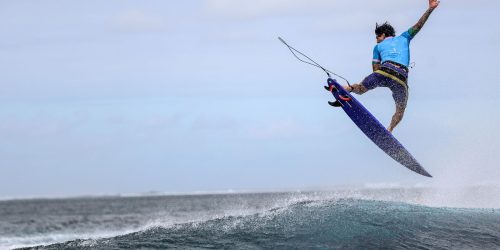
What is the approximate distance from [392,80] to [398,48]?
2.30 ft

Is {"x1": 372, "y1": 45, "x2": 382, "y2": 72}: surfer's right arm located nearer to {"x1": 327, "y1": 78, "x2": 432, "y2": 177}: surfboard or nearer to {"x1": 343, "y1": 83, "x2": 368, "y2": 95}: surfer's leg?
{"x1": 343, "y1": 83, "x2": 368, "y2": 95}: surfer's leg

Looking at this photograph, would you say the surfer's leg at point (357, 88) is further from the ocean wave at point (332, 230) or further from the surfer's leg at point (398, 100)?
the ocean wave at point (332, 230)

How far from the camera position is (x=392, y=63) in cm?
1455

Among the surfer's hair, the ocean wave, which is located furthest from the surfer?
the ocean wave

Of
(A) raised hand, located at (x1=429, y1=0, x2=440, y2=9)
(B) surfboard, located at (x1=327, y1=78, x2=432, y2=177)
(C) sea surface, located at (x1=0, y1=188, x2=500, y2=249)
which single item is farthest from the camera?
(B) surfboard, located at (x1=327, y1=78, x2=432, y2=177)

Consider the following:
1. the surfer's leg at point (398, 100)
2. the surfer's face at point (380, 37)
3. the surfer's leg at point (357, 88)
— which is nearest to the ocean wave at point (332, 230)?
the surfer's leg at point (398, 100)

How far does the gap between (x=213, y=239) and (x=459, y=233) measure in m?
4.71

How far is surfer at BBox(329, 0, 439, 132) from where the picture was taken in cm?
1455

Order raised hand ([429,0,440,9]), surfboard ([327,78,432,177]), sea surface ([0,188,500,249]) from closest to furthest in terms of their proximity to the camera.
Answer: sea surface ([0,188,500,249])
raised hand ([429,0,440,9])
surfboard ([327,78,432,177])

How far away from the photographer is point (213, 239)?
1292cm

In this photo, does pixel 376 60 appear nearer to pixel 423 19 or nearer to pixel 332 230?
pixel 423 19

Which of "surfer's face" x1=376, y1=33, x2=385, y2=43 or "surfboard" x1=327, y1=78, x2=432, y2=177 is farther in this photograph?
"surfboard" x1=327, y1=78, x2=432, y2=177

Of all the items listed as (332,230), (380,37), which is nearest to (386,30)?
(380,37)

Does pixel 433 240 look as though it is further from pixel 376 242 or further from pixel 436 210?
pixel 436 210
